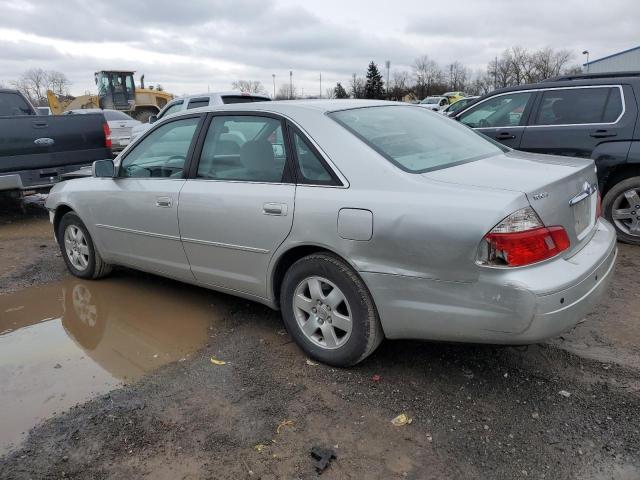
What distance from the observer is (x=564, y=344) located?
3592 mm

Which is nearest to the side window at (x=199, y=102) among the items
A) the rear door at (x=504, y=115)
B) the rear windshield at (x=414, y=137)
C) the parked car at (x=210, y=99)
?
the parked car at (x=210, y=99)

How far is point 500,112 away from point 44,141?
20.2ft

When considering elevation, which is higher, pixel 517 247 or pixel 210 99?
pixel 210 99

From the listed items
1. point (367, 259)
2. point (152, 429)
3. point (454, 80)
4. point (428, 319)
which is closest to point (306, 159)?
point (367, 259)

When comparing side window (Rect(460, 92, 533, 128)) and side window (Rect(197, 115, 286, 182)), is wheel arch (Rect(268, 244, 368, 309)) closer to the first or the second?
side window (Rect(197, 115, 286, 182))

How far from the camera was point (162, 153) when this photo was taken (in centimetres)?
431

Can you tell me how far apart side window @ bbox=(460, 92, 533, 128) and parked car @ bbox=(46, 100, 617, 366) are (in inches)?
106

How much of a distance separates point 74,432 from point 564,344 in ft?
9.95

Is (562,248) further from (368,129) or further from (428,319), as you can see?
(368,129)

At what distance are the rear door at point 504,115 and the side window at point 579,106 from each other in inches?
7.2

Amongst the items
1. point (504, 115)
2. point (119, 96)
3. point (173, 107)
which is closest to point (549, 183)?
point (504, 115)

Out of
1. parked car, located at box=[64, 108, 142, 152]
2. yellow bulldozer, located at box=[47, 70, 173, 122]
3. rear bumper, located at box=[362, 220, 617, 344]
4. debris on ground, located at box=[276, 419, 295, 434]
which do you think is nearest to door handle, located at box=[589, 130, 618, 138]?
rear bumper, located at box=[362, 220, 617, 344]

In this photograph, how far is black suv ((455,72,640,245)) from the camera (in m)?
5.65

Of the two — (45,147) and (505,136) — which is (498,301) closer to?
(505,136)
